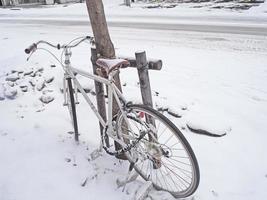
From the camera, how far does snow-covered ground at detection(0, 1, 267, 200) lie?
10.3 ft

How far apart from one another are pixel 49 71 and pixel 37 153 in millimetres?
2766

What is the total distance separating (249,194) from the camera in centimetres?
299

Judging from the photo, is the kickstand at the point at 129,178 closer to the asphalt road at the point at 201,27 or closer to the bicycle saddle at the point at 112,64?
the bicycle saddle at the point at 112,64

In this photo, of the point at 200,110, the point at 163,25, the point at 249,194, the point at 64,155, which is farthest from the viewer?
the point at 163,25

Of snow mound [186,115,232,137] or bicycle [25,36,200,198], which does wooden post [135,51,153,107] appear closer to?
bicycle [25,36,200,198]

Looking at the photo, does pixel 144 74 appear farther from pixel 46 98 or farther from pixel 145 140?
pixel 46 98

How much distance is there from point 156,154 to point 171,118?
157cm

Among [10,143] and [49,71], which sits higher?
[49,71]

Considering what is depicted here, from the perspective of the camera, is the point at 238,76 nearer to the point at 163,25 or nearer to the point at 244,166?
the point at 244,166

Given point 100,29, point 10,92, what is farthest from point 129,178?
point 10,92

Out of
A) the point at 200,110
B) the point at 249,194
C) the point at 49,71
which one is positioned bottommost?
the point at 249,194

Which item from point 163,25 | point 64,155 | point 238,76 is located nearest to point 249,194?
point 64,155

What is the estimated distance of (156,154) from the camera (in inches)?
116

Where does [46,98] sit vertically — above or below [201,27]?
below
